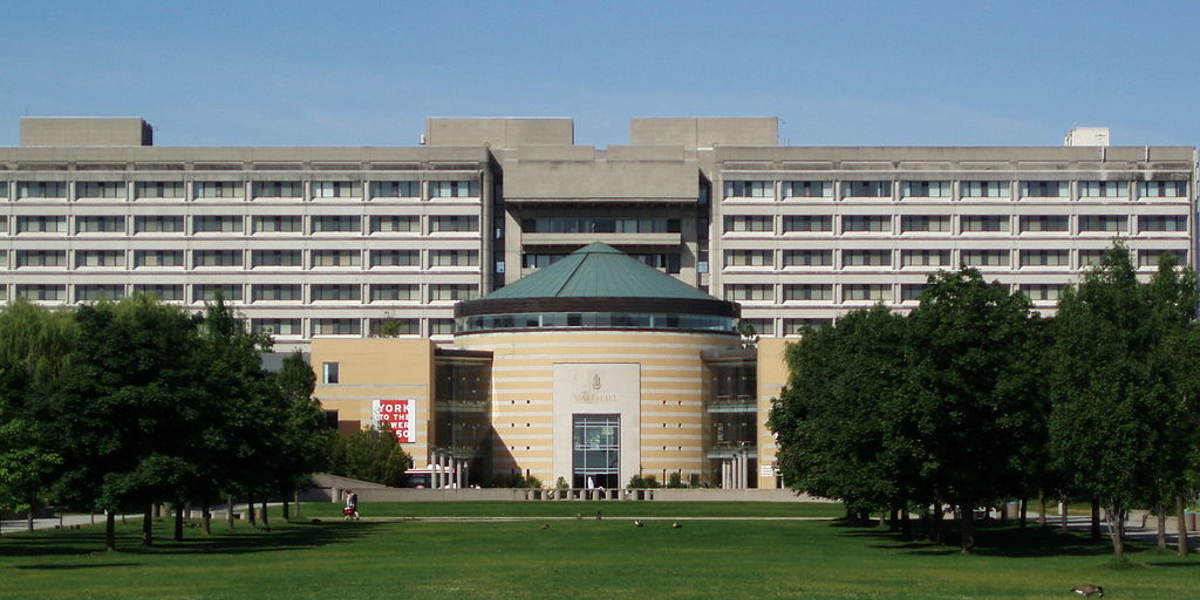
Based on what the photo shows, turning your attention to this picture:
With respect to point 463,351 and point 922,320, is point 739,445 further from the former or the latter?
point 922,320

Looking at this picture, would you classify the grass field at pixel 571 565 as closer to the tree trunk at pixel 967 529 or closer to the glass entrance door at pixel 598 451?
the tree trunk at pixel 967 529

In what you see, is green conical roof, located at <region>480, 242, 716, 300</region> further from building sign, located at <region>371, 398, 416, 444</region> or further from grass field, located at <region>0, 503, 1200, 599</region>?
grass field, located at <region>0, 503, 1200, 599</region>

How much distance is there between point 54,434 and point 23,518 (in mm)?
46428

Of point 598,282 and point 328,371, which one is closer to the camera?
point 328,371

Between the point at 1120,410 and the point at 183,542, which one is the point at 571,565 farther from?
the point at 183,542

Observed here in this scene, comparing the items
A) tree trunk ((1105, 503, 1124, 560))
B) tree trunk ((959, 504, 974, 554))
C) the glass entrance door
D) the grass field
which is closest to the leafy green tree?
the glass entrance door

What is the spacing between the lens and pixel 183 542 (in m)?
80.5

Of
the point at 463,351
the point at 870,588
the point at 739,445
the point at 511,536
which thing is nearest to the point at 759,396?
the point at 739,445

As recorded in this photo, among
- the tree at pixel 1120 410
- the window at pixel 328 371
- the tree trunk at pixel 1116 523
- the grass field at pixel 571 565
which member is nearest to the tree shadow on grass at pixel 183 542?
the grass field at pixel 571 565

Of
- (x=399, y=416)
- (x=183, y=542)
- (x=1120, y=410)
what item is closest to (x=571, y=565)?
(x=1120, y=410)

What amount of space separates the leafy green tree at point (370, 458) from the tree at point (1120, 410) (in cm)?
9217

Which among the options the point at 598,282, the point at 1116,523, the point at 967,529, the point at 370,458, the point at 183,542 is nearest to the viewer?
the point at 1116,523

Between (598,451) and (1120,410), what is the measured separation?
104630 millimetres

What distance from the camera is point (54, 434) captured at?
230 feet
